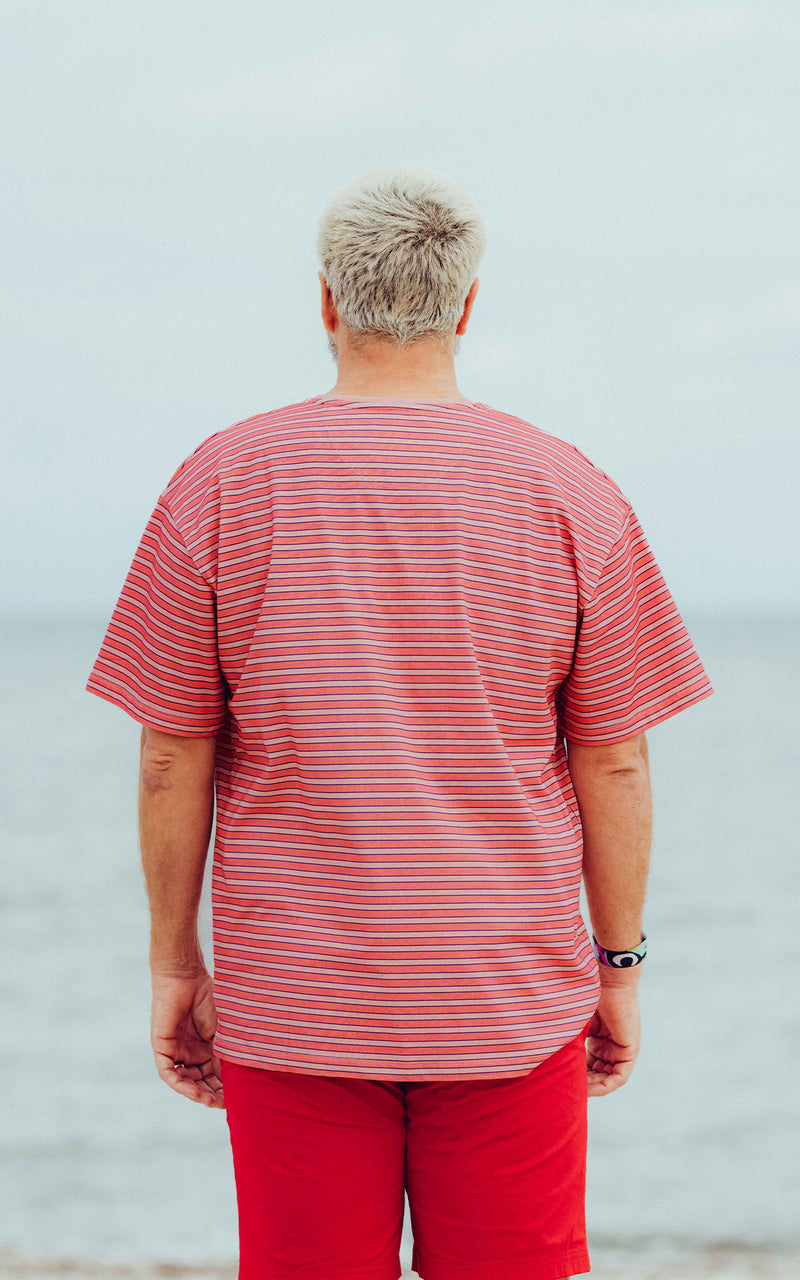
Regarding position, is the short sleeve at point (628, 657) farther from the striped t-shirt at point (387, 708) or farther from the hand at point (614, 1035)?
the hand at point (614, 1035)

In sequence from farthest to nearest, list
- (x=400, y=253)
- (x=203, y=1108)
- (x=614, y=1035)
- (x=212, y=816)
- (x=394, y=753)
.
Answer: (x=203, y=1108) → (x=614, y=1035) → (x=212, y=816) → (x=400, y=253) → (x=394, y=753)

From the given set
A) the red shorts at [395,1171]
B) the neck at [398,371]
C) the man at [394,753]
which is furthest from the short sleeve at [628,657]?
the red shorts at [395,1171]

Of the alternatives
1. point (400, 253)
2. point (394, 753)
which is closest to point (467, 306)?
point (400, 253)

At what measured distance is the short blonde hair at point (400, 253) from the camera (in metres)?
1.58

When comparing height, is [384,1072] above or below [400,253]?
below

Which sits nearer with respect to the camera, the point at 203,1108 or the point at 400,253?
the point at 400,253

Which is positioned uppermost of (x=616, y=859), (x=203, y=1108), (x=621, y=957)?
(x=616, y=859)

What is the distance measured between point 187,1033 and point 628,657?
2.52 ft

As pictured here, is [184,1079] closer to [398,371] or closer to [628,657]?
[628,657]

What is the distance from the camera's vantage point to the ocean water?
5.25 metres

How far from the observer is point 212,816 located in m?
1.68

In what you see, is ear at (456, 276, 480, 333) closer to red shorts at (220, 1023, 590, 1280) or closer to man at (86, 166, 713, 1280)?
man at (86, 166, 713, 1280)

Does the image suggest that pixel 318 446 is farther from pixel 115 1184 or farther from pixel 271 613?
pixel 115 1184

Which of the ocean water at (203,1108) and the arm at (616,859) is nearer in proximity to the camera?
the arm at (616,859)
